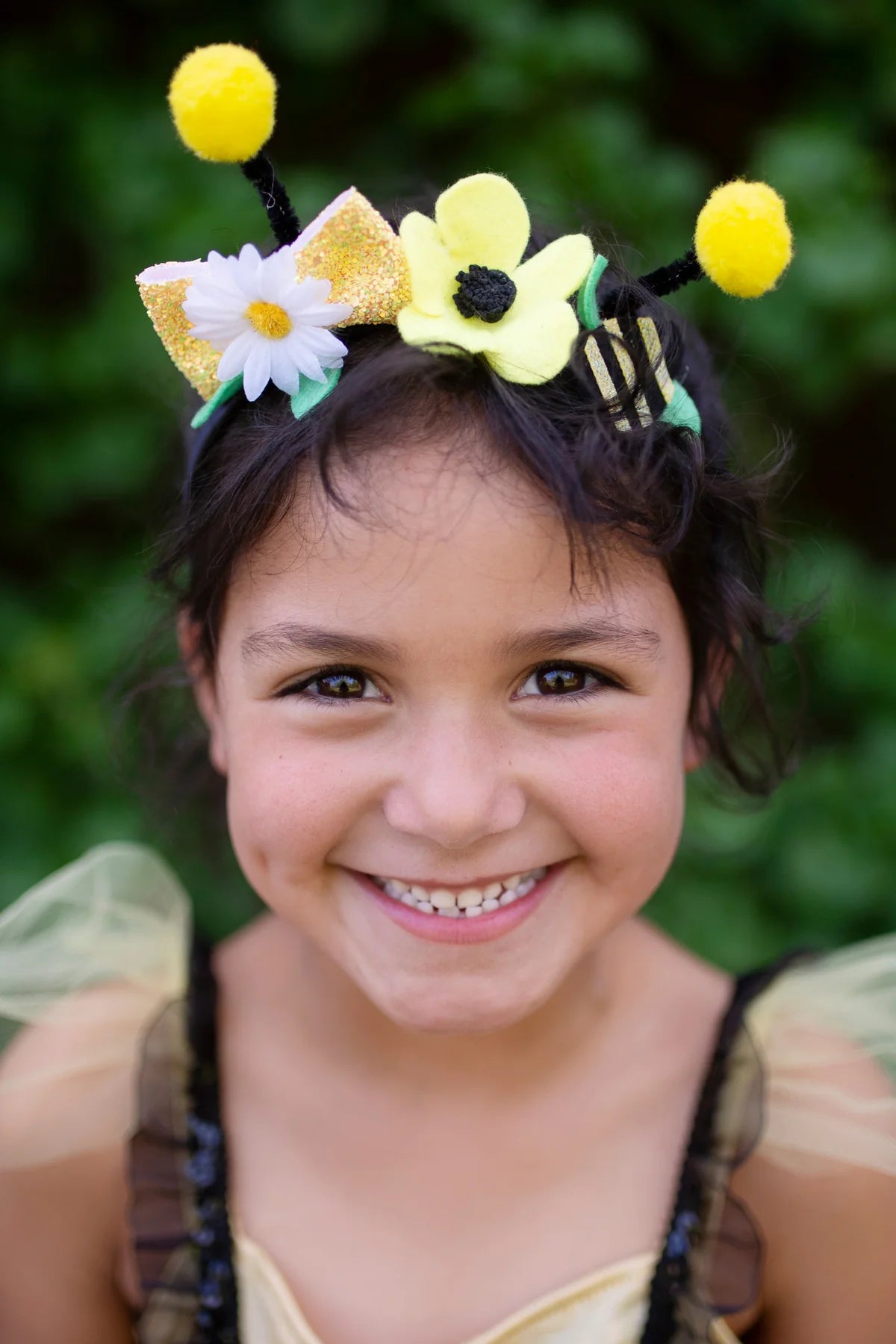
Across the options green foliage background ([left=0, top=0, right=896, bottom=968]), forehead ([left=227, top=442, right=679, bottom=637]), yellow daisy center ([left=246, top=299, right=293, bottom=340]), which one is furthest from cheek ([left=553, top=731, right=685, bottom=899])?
green foliage background ([left=0, top=0, right=896, bottom=968])

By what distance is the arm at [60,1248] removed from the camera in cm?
118

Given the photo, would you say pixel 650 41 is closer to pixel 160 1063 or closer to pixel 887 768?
pixel 887 768

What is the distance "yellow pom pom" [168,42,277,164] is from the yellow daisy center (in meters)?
0.10

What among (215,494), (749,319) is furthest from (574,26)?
(215,494)

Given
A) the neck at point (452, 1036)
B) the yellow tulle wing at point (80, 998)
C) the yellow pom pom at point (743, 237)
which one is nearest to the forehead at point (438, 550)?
the yellow pom pom at point (743, 237)

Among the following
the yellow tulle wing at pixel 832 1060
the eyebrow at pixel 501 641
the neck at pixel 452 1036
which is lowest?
the yellow tulle wing at pixel 832 1060

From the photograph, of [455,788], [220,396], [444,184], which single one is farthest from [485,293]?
[444,184]

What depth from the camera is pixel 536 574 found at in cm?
93

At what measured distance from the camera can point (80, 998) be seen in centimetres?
127

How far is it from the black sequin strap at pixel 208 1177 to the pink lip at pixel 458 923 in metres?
0.32

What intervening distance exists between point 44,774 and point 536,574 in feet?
3.68

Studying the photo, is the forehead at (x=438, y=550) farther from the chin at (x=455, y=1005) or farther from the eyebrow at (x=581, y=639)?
the chin at (x=455, y=1005)

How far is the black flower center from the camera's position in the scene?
916mm

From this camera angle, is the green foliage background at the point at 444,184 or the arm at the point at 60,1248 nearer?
the arm at the point at 60,1248
